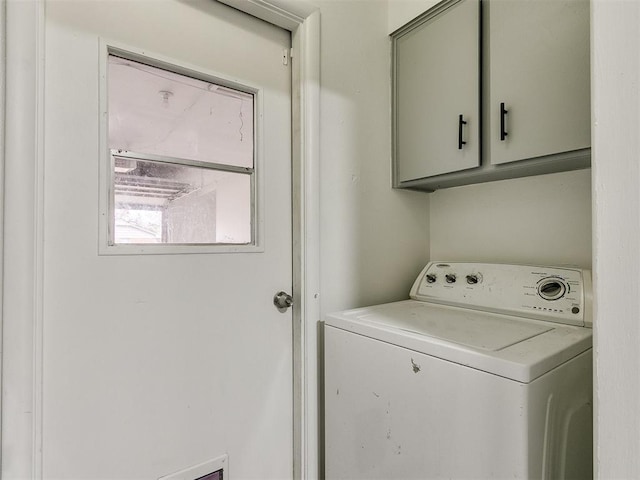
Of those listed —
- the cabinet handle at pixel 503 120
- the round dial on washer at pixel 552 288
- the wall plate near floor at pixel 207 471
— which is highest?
Result: the cabinet handle at pixel 503 120

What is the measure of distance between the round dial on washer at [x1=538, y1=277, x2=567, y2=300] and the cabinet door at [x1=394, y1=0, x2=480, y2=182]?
1.56ft

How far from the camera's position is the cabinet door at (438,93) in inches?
48.6

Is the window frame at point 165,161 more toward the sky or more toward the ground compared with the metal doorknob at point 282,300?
more toward the sky

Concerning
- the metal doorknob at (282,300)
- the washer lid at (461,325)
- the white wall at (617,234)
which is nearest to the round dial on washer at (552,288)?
the washer lid at (461,325)

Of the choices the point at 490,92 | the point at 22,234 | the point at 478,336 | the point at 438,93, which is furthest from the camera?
the point at 438,93

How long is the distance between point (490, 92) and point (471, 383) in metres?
0.97

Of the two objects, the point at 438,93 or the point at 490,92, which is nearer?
the point at 490,92

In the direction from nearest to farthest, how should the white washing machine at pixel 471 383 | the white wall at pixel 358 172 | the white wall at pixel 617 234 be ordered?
1. the white wall at pixel 617 234
2. the white washing machine at pixel 471 383
3. the white wall at pixel 358 172

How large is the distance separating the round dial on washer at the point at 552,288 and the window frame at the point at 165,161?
99 cm

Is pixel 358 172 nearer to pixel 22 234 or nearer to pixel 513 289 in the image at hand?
pixel 513 289

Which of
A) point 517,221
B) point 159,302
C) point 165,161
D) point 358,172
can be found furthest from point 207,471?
point 517,221

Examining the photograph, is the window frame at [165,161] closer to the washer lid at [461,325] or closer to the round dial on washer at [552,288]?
the washer lid at [461,325]

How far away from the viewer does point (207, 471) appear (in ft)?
3.70

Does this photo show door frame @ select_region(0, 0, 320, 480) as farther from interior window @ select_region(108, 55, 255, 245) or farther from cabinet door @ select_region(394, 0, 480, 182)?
cabinet door @ select_region(394, 0, 480, 182)
